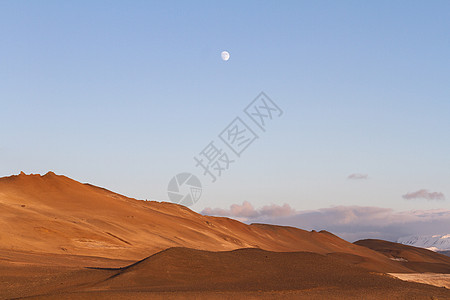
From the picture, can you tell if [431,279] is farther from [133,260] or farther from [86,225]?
[86,225]

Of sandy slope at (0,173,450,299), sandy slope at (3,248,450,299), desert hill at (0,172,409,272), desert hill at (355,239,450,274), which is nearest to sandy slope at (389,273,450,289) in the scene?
sandy slope at (0,173,450,299)

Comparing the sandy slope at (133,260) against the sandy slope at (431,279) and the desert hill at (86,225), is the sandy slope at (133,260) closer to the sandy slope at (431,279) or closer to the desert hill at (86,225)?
the desert hill at (86,225)

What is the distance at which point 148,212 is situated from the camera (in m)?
54.1

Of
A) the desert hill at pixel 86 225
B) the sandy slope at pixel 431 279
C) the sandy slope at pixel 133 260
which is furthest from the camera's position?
the desert hill at pixel 86 225

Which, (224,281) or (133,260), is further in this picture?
(133,260)

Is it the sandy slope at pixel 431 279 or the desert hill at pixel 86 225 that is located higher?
the desert hill at pixel 86 225

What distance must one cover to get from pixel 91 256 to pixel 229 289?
57.4 feet

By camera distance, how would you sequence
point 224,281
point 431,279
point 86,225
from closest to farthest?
point 224,281
point 431,279
point 86,225

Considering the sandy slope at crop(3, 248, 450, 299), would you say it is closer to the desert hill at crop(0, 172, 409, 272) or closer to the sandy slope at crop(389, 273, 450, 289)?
the sandy slope at crop(389, 273, 450, 289)

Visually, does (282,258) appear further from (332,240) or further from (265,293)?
(332,240)

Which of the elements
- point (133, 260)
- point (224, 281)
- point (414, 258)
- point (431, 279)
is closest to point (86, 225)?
point (133, 260)

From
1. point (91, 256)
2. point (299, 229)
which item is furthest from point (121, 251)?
point (299, 229)

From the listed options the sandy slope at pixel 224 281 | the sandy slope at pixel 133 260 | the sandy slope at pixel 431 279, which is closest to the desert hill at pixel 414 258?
the sandy slope at pixel 133 260

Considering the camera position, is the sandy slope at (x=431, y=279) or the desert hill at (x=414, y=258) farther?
the desert hill at (x=414, y=258)
